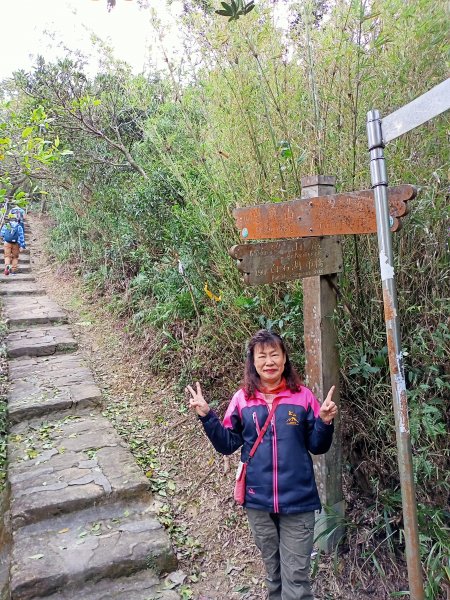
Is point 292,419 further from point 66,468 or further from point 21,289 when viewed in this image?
point 21,289

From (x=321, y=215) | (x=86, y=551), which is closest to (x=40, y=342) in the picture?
(x=86, y=551)

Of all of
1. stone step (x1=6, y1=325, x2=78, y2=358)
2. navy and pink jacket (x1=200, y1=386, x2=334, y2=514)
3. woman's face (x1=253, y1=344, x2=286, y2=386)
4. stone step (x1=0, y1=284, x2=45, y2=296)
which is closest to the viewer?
navy and pink jacket (x1=200, y1=386, x2=334, y2=514)

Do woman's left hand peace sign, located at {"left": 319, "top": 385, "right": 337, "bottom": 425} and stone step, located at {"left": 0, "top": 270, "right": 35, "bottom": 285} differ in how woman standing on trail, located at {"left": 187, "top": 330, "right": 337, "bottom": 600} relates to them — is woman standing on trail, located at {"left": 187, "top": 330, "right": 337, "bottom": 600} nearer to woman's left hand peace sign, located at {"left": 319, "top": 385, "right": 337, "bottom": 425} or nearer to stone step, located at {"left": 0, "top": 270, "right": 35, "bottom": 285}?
woman's left hand peace sign, located at {"left": 319, "top": 385, "right": 337, "bottom": 425}

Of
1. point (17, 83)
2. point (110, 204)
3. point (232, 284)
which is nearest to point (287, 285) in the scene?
point (232, 284)

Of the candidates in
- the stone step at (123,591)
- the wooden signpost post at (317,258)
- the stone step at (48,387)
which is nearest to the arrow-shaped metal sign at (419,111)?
the wooden signpost post at (317,258)

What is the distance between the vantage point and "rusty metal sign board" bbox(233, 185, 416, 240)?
1.87 m

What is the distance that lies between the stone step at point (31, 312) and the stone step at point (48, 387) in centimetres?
117

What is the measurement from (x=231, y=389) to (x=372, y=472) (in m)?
1.59

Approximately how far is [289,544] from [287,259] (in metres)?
1.40

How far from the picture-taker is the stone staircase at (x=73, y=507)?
2709 mm

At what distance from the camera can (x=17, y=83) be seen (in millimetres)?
7336

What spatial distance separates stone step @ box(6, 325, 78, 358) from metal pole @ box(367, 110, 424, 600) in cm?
520

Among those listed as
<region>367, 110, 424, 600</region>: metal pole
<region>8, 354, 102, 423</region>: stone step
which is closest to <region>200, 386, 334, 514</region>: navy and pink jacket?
<region>367, 110, 424, 600</region>: metal pole

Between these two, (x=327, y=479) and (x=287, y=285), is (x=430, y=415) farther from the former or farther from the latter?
(x=287, y=285)
